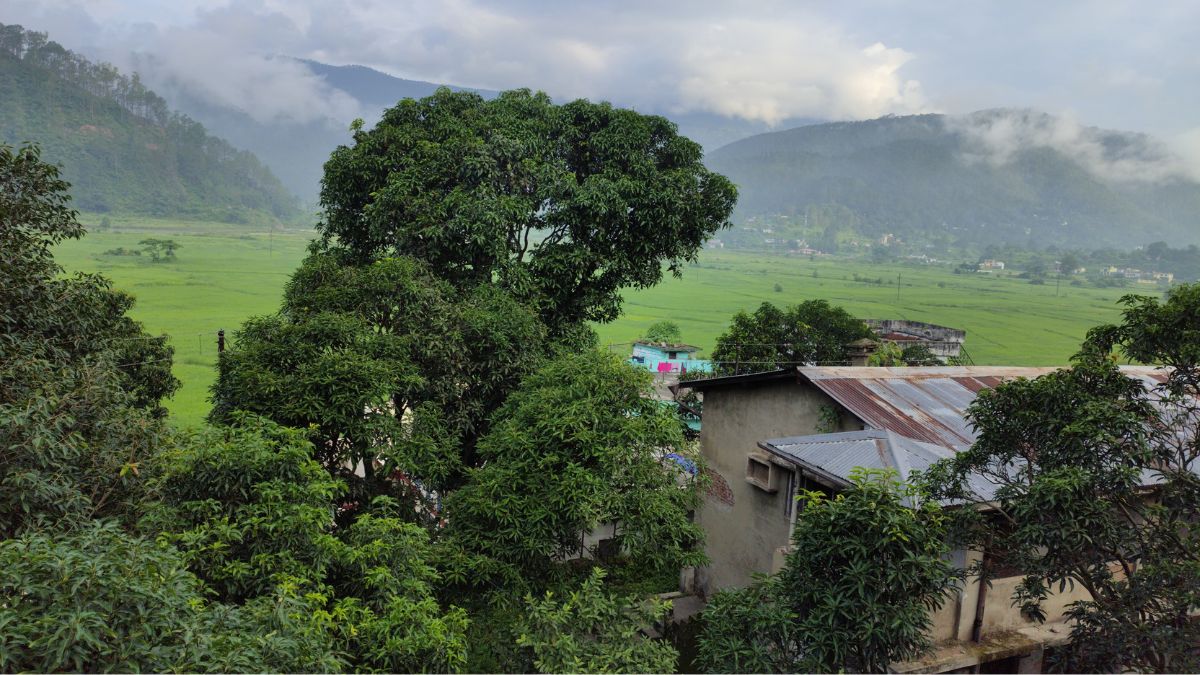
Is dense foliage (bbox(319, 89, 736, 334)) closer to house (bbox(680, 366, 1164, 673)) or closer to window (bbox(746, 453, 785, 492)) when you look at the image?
house (bbox(680, 366, 1164, 673))

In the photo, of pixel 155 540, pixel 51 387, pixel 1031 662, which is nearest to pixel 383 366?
pixel 51 387

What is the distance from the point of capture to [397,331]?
10.9 meters

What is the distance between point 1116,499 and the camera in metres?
5.26

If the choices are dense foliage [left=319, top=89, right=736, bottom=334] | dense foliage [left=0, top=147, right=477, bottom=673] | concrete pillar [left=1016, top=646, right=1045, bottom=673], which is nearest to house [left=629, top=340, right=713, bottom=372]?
dense foliage [left=319, top=89, right=736, bottom=334]

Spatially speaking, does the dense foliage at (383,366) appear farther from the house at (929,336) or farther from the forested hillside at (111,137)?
the forested hillside at (111,137)

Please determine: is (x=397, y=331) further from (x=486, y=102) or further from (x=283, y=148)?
(x=283, y=148)

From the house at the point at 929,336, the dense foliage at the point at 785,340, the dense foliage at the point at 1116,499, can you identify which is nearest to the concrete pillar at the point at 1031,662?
the dense foliage at the point at 1116,499

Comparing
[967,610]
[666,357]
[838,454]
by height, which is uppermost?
[838,454]

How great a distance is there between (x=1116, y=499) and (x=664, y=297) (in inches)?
4372

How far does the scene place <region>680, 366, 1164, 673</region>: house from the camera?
27.2ft

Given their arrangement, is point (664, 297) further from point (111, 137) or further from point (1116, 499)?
point (1116, 499)

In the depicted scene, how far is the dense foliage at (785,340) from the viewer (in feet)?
78.6

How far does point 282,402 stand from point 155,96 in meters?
104

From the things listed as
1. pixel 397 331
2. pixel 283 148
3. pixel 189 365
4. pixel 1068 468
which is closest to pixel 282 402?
pixel 397 331
